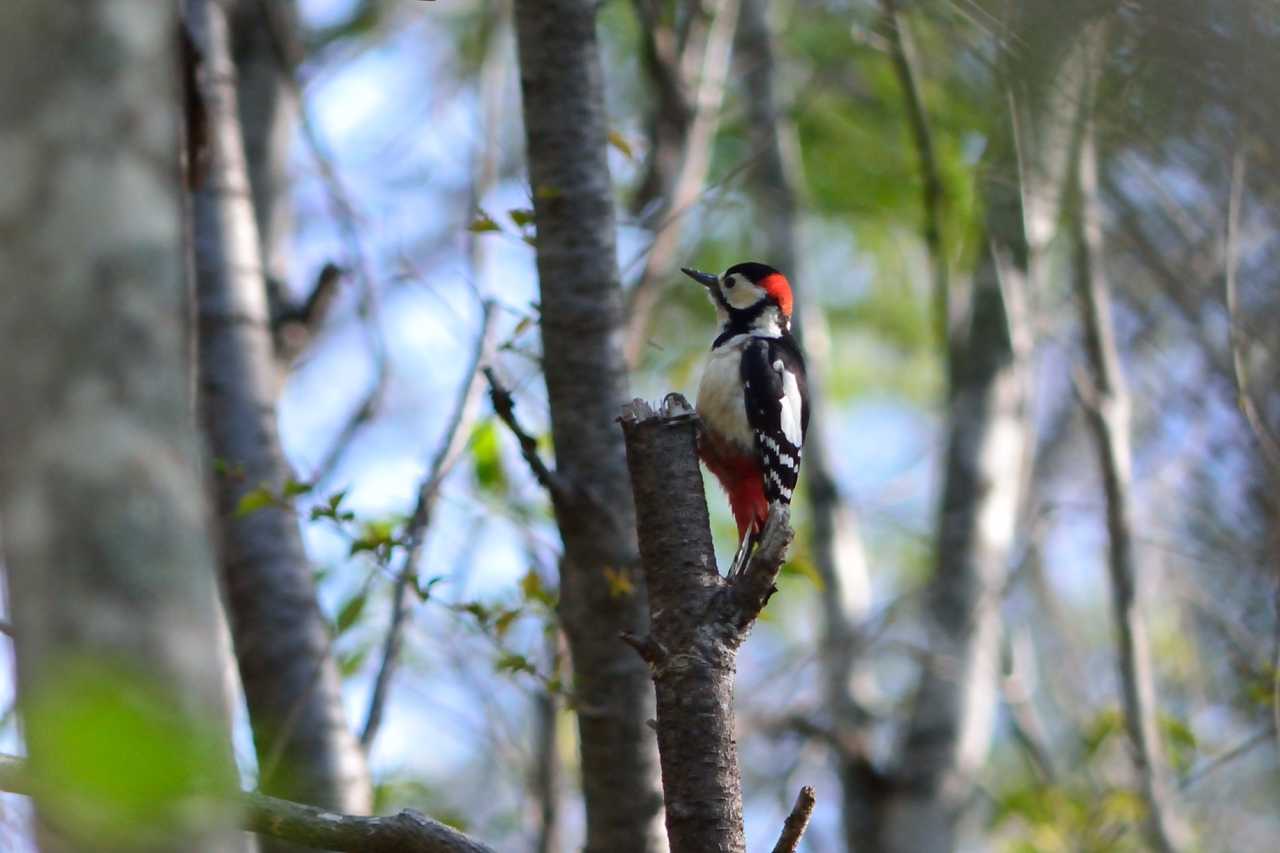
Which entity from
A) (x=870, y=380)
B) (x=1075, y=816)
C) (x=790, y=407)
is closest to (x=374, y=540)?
(x=790, y=407)

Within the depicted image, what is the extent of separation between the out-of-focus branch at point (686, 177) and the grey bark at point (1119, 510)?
150cm

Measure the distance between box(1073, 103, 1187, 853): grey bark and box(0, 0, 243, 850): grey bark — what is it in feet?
15.1

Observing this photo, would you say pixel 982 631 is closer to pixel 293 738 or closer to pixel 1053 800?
pixel 1053 800

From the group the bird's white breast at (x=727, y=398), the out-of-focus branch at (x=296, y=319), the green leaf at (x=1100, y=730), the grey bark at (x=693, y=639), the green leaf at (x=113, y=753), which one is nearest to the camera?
the green leaf at (x=113, y=753)

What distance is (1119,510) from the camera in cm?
561

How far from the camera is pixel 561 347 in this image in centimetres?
387

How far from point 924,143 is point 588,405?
282 cm

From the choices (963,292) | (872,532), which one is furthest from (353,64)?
(872,532)

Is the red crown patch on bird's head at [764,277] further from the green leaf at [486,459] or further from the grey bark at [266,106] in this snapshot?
the grey bark at [266,106]

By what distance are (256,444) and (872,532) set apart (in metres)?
8.16

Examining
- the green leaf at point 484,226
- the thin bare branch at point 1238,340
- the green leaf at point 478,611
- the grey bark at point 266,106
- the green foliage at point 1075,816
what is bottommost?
the green leaf at point 478,611

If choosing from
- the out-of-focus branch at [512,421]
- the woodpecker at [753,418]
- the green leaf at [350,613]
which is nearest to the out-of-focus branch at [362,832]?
the out-of-focus branch at [512,421]

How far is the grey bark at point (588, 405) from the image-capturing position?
3.77 meters

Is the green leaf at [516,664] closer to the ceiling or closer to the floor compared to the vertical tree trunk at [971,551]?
closer to the floor
